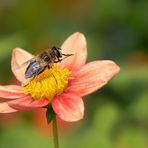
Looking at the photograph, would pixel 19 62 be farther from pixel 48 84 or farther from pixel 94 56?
pixel 94 56

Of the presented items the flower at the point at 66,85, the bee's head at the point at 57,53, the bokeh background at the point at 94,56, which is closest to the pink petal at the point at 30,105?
the flower at the point at 66,85

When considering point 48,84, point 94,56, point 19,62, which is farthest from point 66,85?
point 94,56

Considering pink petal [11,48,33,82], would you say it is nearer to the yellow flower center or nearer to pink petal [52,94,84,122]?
the yellow flower center

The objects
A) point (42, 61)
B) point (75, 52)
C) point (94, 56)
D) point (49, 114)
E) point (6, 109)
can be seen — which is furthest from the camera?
→ point (94, 56)

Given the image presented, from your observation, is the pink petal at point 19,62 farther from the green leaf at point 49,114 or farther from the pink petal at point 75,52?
the green leaf at point 49,114

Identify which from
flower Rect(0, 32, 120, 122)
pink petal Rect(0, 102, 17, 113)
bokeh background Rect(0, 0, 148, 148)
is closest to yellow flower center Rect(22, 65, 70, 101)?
flower Rect(0, 32, 120, 122)
